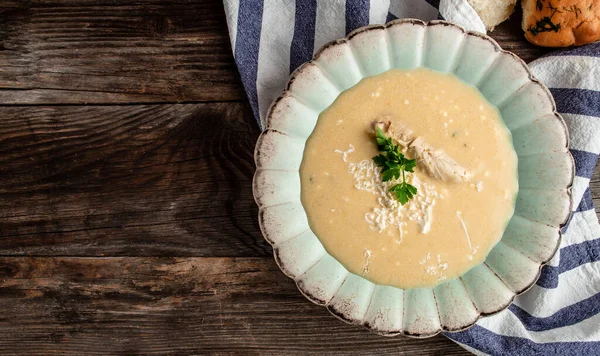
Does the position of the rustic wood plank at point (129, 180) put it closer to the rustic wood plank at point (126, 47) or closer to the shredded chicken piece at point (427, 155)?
the rustic wood plank at point (126, 47)

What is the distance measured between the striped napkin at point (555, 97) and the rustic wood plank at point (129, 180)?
0.85 ft

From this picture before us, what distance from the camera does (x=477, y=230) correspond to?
1.80 m

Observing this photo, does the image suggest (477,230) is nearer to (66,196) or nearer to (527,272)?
(527,272)

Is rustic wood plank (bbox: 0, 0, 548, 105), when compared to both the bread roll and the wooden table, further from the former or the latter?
the bread roll

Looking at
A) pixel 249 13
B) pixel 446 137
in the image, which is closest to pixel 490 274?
pixel 446 137

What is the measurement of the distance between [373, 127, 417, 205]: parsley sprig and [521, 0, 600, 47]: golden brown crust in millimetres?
716

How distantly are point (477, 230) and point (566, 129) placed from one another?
442 millimetres

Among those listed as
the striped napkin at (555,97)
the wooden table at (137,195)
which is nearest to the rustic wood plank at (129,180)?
the wooden table at (137,195)

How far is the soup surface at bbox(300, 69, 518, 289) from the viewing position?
1.78m

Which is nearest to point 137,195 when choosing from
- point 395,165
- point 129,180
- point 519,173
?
point 129,180

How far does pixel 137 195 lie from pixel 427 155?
3.75 feet

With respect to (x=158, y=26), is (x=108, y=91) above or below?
below

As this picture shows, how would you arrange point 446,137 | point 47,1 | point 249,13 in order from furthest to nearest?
point 47,1 → point 249,13 → point 446,137

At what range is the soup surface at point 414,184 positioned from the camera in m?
1.78
